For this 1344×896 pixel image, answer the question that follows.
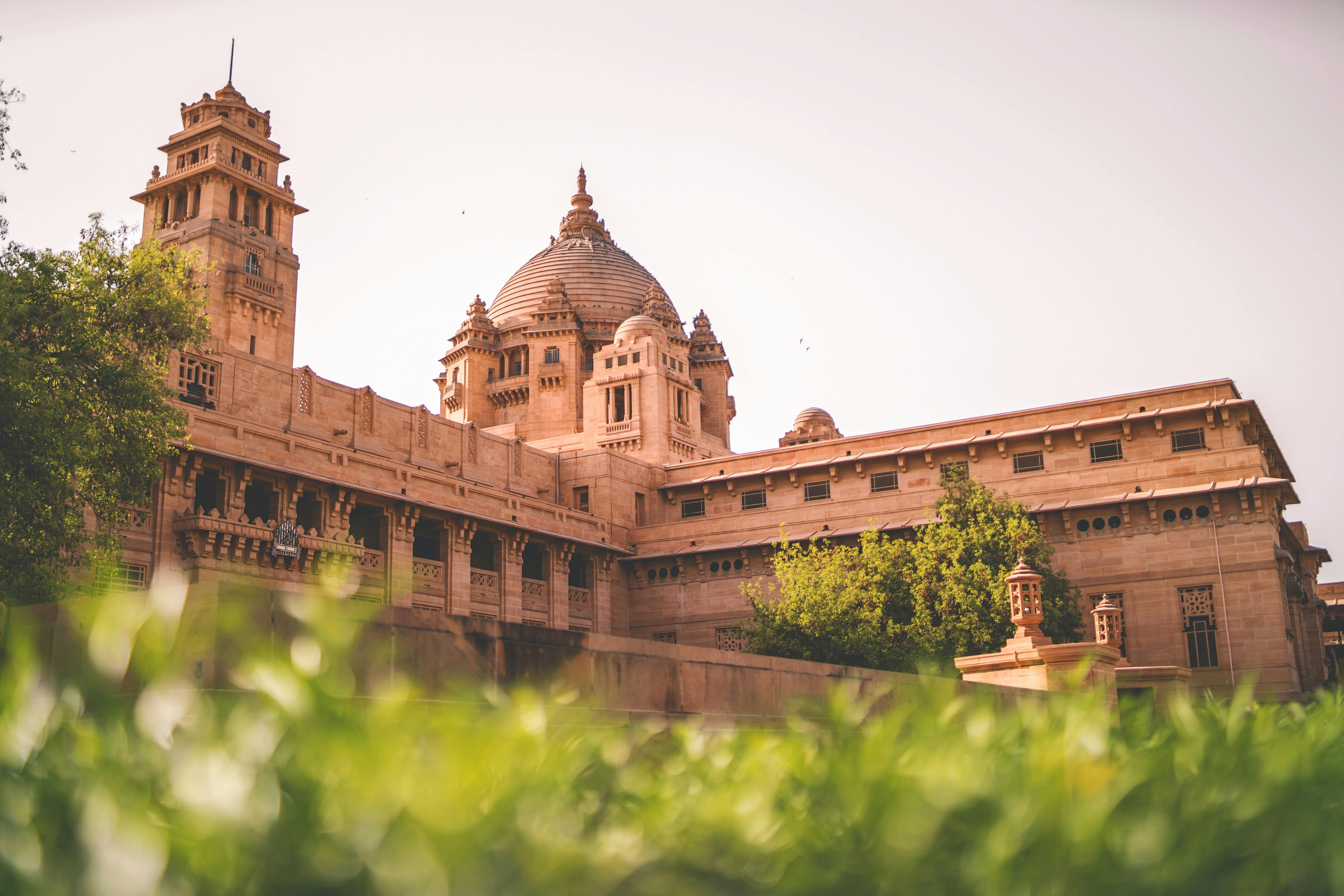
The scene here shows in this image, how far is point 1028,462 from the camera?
3838 centimetres

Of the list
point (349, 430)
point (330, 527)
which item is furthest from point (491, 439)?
point (330, 527)

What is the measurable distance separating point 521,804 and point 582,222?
278ft

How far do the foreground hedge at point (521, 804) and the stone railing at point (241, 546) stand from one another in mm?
25188

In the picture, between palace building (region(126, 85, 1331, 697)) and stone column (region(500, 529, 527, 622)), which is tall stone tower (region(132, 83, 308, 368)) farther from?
stone column (region(500, 529, 527, 622))

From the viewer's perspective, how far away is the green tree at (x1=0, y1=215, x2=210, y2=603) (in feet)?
57.7

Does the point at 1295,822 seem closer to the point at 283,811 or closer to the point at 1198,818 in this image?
the point at 1198,818

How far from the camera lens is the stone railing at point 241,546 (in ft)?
94.9

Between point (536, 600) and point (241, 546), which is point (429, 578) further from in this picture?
point (241, 546)

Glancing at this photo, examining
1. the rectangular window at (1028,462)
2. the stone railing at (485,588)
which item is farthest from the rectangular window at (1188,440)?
the stone railing at (485,588)

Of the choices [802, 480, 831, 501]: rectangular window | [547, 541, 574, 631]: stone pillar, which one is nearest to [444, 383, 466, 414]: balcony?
[547, 541, 574, 631]: stone pillar

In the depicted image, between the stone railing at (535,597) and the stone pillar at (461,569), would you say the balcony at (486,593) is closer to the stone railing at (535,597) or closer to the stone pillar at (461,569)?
the stone pillar at (461,569)

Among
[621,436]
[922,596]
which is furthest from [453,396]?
[922,596]

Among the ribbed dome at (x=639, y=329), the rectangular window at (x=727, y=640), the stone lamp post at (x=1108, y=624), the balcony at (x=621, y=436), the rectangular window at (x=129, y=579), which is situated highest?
the ribbed dome at (x=639, y=329)

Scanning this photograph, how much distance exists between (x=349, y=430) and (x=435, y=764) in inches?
1348
